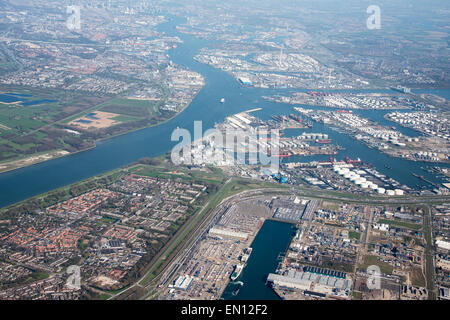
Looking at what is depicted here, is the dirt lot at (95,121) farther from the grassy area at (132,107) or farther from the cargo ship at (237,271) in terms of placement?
the cargo ship at (237,271)

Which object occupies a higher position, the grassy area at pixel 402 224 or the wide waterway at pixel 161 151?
the wide waterway at pixel 161 151

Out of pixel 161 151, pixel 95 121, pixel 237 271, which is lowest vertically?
pixel 237 271

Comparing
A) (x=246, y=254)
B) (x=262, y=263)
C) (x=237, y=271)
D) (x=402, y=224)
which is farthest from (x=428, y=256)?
(x=237, y=271)

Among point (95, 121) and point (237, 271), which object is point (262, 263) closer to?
point (237, 271)

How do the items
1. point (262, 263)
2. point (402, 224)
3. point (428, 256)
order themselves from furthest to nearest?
1. point (402, 224)
2. point (428, 256)
3. point (262, 263)

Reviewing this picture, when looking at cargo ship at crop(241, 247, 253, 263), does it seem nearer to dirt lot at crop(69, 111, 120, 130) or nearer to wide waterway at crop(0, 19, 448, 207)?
wide waterway at crop(0, 19, 448, 207)

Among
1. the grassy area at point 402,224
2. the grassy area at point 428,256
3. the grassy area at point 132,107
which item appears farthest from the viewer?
the grassy area at point 132,107

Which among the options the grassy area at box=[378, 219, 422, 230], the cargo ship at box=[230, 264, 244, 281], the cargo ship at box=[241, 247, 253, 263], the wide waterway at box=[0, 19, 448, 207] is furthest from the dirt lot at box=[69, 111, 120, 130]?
the grassy area at box=[378, 219, 422, 230]

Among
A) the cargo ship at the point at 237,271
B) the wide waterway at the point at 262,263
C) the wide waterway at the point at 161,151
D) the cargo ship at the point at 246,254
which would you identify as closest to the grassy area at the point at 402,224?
the wide waterway at the point at 262,263

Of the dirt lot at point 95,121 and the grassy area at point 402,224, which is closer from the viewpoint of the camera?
the grassy area at point 402,224
